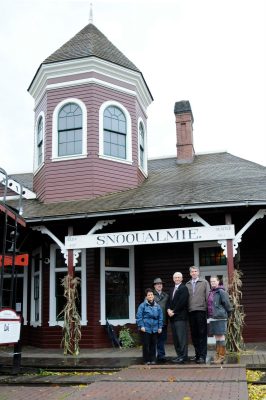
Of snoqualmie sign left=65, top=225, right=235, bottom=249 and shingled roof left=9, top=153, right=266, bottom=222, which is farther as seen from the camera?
shingled roof left=9, top=153, right=266, bottom=222

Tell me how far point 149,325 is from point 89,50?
29.1 ft

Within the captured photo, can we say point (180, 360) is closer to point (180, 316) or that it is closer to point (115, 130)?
point (180, 316)

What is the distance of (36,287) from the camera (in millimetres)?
14055

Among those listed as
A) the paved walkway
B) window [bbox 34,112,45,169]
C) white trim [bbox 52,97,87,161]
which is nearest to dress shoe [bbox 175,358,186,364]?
the paved walkway

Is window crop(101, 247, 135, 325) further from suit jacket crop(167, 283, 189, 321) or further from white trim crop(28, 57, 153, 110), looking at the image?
white trim crop(28, 57, 153, 110)

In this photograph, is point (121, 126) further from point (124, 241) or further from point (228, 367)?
point (228, 367)

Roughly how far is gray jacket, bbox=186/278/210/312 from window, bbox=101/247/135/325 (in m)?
4.15

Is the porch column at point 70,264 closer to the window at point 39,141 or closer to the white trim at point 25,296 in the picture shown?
the white trim at point 25,296

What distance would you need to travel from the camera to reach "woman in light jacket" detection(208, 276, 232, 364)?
8.66 m

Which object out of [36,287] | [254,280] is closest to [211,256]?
[254,280]

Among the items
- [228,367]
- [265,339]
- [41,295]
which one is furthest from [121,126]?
[228,367]

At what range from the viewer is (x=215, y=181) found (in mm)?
12984

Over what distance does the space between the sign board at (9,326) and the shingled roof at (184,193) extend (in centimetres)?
284

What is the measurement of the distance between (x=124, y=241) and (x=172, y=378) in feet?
13.8
